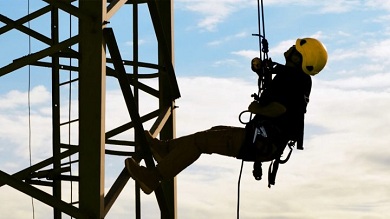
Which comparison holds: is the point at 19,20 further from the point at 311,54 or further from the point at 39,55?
the point at 311,54

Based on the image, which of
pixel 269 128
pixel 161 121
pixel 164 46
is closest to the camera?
pixel 269 128

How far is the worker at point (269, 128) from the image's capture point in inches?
460

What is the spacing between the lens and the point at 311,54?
11922mm

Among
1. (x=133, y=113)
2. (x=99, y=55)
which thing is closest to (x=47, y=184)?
(x=133, y=113)

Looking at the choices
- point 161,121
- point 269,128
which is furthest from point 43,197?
point 161,121

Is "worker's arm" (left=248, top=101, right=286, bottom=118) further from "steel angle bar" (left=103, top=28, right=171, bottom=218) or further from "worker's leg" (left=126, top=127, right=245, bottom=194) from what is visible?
"steel angle bar" (left=103, top=28, right=171, bottom=218)

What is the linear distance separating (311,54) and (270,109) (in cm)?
94

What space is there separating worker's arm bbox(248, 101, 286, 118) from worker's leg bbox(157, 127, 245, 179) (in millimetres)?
383

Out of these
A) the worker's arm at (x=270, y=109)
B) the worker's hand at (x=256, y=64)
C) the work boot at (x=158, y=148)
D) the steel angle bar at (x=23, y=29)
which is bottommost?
the work boot at (x=158, y=148)

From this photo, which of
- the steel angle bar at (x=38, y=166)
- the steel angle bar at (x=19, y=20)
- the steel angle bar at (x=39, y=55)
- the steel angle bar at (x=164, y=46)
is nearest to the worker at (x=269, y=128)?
the steel angle bar at (x=39, y=55)

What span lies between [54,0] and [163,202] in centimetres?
358

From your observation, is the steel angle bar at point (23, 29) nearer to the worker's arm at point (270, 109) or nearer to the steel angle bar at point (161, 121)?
the steel angle bar at point (161, 121)

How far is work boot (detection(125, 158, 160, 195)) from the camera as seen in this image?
39.8 feet

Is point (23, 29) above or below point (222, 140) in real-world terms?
above
